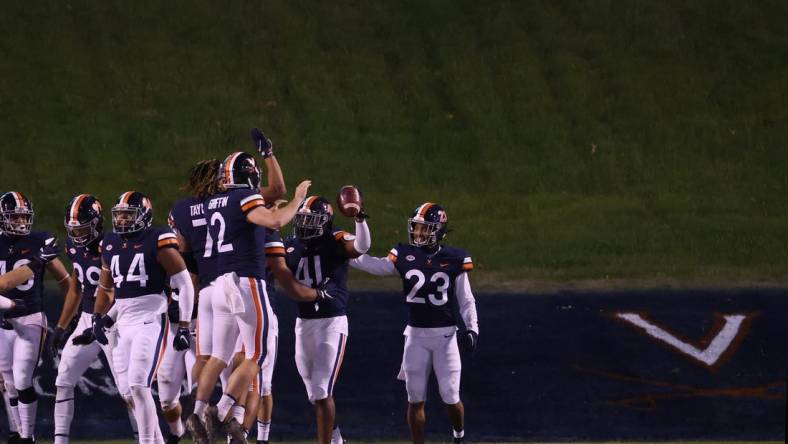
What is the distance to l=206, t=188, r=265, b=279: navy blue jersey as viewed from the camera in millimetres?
9242

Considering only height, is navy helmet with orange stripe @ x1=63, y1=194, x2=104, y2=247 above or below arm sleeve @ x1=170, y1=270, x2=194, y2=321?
above

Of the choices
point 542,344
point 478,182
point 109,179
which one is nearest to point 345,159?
point 478,182

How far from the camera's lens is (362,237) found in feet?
33.1

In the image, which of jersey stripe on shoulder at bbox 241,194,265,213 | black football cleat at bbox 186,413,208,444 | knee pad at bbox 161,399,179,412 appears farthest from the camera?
knee pad at bbox 161,399,179,412

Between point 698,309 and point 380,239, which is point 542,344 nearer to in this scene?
point 698,309

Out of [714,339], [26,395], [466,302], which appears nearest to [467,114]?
[714,339]

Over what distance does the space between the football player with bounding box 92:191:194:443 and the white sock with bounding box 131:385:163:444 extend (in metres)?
0.06

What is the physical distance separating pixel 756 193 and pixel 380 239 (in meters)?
5.73

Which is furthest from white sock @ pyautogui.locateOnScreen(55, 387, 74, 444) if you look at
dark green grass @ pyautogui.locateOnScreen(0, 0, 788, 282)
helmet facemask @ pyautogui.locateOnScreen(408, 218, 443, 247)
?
dark green grass @ pyautogui.locateOnScreen(0, 0, 788, 282)

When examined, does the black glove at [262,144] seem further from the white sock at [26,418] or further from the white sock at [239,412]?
the white sock at [26,418]

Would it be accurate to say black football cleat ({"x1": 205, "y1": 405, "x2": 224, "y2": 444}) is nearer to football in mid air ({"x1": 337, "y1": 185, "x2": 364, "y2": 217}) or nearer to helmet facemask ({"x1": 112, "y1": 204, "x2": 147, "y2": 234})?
helmet facemask ({"x1": 112, "y1": 204, "x2": 147, "y2": 234})

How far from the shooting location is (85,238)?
10.6 m

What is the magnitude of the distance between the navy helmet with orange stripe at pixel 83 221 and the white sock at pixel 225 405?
245 centimetres

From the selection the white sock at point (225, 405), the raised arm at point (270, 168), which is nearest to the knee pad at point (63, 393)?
the white sock at point (225, 405)
